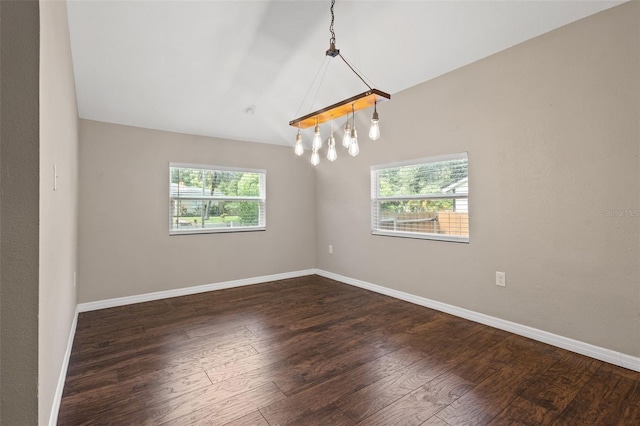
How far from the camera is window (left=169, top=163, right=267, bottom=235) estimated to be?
4.01m

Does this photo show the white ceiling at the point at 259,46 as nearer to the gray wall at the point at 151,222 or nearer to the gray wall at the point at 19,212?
the gray wall at the point at 151,222

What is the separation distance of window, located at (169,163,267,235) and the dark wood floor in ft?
4.25

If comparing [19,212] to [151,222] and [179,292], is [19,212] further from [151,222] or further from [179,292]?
[179,292]

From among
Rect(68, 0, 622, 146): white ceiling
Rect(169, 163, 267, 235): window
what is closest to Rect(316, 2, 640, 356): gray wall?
Rect(68, 0, 622, 146): white ceiling

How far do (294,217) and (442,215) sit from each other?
2336 millimetres

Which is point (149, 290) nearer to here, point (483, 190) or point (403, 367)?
point (403, 367)

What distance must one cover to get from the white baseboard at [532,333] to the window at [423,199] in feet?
2.33

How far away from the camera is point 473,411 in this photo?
1.72m

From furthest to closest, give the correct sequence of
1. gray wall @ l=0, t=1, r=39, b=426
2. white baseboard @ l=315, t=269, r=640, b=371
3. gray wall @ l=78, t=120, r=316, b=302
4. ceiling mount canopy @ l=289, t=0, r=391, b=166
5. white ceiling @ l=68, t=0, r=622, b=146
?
gray wall @ l=78, t=120, r=316, b=302 → white ceiling @ l=68, t=0, r=622, b=146 → white baseboard @ l=315, t=269, r=640, b=371 → ceiling mount canopy @ l=289, t=0, r=391, b=166 → gray wall @ l=0, t=1, r=39, b=426

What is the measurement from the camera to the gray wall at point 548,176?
2.20m

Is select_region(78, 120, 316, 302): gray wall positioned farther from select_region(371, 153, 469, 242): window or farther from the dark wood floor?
select_region(371, 153, 469, 242): window

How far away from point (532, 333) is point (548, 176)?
1312mm

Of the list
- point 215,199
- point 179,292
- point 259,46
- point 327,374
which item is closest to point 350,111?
point 259,46

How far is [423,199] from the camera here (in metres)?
3.57
